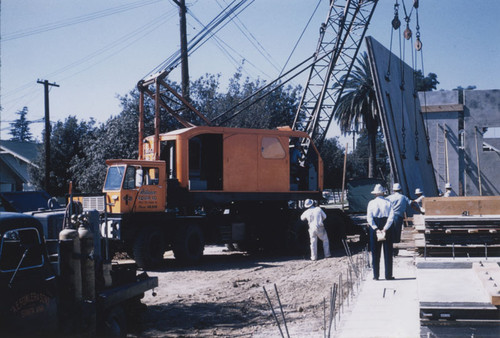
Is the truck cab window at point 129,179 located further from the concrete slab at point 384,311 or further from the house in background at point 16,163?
the house in background at point 16,163

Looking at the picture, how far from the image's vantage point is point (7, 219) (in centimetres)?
483

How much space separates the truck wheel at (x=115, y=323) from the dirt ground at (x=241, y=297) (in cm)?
108

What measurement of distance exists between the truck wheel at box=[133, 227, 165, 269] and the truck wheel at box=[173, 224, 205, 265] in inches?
18.7

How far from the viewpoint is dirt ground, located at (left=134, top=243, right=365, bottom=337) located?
7781 mm

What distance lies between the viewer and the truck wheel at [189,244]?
14430mm

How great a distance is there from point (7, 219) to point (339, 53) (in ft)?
62.4

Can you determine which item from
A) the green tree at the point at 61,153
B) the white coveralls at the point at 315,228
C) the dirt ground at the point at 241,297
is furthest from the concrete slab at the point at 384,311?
the green tree at the point at 61,153

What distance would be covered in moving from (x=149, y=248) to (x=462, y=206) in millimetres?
7893

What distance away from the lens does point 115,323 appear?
248 inches

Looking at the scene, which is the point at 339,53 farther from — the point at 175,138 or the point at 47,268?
the point at 47,268

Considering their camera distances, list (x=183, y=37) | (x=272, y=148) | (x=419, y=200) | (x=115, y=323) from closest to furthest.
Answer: (x=115, y=323), (x=419, y=200), (x=272, y=148), (x=183, y=37)

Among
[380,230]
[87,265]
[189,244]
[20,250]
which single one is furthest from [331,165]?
[20,250]

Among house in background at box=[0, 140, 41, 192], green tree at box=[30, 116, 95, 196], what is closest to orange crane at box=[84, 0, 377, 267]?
house in background at box=[0, 140, 41, 192]

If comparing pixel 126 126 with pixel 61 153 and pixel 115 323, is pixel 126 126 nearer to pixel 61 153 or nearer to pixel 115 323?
pixel 61 153
